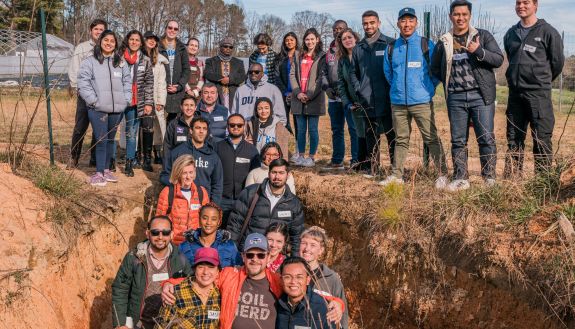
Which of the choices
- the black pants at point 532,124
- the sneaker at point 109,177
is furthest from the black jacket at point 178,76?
the black pants at point 532,124

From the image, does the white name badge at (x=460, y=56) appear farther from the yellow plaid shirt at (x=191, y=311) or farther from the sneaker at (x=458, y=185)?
the yellow plaid shirt at (x=191, y=311)

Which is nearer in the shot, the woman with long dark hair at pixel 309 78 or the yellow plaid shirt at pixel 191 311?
the yellow plaid shirt at pixel 191 311

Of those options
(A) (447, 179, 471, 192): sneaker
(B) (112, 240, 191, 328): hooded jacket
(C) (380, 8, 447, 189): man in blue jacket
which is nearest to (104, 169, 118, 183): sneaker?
(B) (112, 240, 191, 328): hooded jacket

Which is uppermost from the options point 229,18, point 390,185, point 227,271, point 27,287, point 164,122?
point 229,18

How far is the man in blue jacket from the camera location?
682 centimetres

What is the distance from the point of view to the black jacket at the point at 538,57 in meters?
6.24

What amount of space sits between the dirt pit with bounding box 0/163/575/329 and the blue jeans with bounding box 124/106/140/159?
2.24 ft

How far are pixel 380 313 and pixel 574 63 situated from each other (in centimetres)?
1959

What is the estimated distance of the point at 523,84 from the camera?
6375 mm

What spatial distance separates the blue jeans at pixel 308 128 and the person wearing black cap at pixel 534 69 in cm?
316

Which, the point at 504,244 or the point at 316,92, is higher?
the point at 316,92

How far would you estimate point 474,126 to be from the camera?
6.62 metres

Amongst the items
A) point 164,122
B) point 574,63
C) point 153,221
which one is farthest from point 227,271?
point 574,63

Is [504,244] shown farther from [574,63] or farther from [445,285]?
[574,63]
